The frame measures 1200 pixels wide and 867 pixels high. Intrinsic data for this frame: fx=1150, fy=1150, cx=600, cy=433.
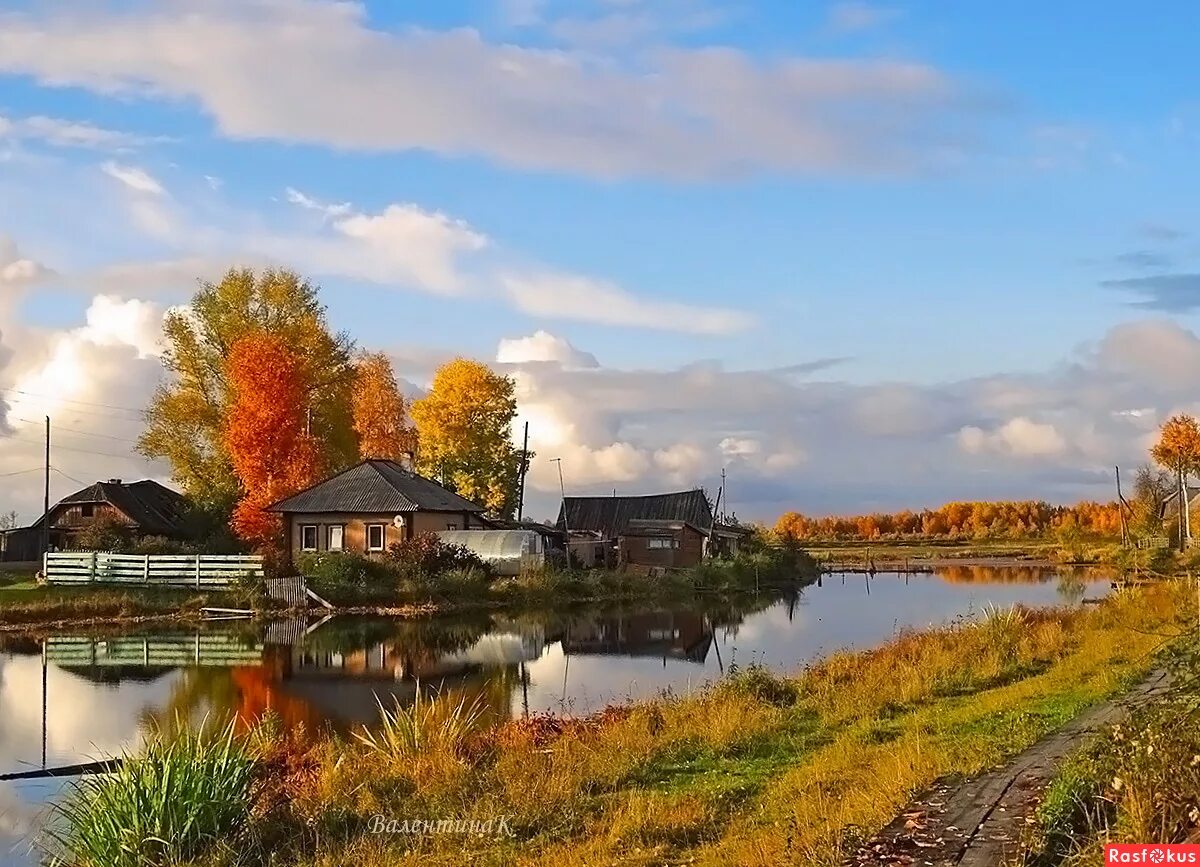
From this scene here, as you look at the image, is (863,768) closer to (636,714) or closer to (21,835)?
(636,714)

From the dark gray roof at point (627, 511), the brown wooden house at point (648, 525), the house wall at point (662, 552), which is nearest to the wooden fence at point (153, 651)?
the brown wooden house at point (648, 525)

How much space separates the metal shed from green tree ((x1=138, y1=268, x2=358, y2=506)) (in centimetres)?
1019

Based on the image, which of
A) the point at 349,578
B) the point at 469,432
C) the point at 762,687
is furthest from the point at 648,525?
the point at 762,687

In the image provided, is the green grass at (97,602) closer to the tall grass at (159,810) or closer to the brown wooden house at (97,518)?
the brown wooden house at (97,518)

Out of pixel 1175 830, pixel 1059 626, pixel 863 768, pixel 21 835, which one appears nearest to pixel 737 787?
pixel 863 768

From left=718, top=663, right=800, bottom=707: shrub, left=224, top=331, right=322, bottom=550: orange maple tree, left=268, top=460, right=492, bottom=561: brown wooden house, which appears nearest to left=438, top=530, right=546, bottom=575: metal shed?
left=268, top=460, right=492, bottom=561: brown wooden house

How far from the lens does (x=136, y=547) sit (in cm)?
4603

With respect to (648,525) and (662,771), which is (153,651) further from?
(648,525)

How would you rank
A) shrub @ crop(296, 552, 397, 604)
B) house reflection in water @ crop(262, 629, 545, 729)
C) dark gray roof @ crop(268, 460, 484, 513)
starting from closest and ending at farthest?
house reflection in water @ crop(262, 629, 545, 729), shrub @ crop(296, 552, 397, 604), dark gray roof @ crop(268, 460, 484, 513)

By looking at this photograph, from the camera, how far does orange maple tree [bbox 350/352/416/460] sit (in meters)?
63.1

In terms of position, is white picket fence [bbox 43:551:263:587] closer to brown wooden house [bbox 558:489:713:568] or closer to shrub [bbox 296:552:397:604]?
shrub [bbox 296:552:397:604]

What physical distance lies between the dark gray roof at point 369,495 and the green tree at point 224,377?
15.8ft

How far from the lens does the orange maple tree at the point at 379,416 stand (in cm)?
6309

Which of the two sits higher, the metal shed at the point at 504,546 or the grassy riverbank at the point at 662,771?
the metal shed at the point at 504,546
